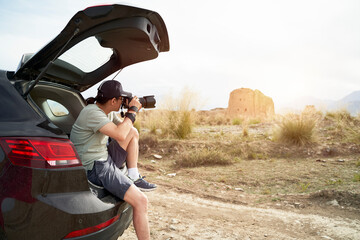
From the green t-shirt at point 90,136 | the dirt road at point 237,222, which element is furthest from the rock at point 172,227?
the green t-shirt at point 90,136

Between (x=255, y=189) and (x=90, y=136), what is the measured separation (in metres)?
4.03

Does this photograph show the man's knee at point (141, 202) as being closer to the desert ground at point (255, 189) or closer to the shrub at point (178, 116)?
the desert ground at point (255, 189)

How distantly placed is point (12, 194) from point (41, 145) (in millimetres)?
308

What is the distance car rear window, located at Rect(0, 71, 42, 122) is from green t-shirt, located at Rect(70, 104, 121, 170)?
630mm

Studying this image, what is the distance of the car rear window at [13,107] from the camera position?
1817mm

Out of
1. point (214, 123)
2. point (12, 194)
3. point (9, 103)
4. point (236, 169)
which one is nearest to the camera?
point (12, 194)

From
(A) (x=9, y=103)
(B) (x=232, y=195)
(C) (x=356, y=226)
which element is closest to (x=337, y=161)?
(B) (x=232, y=195)

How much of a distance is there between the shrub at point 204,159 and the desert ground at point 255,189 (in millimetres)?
36

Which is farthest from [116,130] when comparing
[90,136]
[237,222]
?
[237,222]

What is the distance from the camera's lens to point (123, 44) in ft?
9.61

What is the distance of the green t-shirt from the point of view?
248cm

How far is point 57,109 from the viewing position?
3629 mm

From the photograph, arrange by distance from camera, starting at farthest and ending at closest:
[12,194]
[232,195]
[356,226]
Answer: [232,195] < [356,226] < [12,194]

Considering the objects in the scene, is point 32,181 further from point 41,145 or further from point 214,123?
point 214,123
